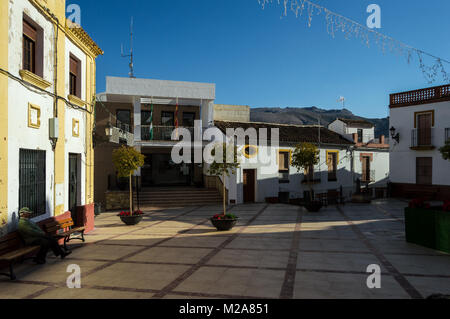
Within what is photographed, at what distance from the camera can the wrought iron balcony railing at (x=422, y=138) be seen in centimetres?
1961

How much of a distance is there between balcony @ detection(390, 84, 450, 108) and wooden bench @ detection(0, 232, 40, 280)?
2159 cm

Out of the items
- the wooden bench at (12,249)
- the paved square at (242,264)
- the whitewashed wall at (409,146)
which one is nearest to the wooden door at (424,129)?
the whitewashed wall at (409,146)

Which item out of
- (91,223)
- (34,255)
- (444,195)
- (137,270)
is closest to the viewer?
(137,270)

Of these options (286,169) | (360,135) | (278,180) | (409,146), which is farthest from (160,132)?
(360,135)

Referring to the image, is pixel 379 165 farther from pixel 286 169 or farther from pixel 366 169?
pixel 286 169

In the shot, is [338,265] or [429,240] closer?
[338,265]

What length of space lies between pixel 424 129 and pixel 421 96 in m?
2.08

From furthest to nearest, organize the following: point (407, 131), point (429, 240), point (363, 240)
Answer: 1. point (407, 131)
2. point (363, 240)
3. point (429, 240)

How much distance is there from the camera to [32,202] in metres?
8.00

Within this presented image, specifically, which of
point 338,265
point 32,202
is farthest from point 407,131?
point 32,202

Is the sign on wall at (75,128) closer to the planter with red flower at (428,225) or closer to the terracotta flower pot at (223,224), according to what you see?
the terracotta flower pot at (223,224)
